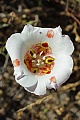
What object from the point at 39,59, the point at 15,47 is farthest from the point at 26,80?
the point at 39,59

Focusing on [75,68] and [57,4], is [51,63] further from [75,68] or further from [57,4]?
[57,4]

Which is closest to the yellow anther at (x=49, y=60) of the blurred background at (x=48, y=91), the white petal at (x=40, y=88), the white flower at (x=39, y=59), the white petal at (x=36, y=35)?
the white flower at (x=39, y=59)

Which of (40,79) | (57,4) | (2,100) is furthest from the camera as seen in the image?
(57,4)

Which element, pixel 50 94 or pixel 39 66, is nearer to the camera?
pixel 39 66

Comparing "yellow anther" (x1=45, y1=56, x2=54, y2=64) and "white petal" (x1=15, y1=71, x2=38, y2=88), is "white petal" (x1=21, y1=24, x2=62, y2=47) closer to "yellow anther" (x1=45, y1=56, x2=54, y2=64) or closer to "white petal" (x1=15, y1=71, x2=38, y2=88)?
"yellow anther" (x1=45, y1=56, x2=54, y2=64)

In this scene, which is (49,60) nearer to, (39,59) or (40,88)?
(39,59)

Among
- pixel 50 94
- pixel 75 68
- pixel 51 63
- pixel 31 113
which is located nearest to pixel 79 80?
pixel 75 68

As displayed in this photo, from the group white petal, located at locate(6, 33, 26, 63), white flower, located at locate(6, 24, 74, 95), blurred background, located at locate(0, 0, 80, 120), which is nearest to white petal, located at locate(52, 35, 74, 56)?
white flower, located at locate(6, 24, 74, 95)
